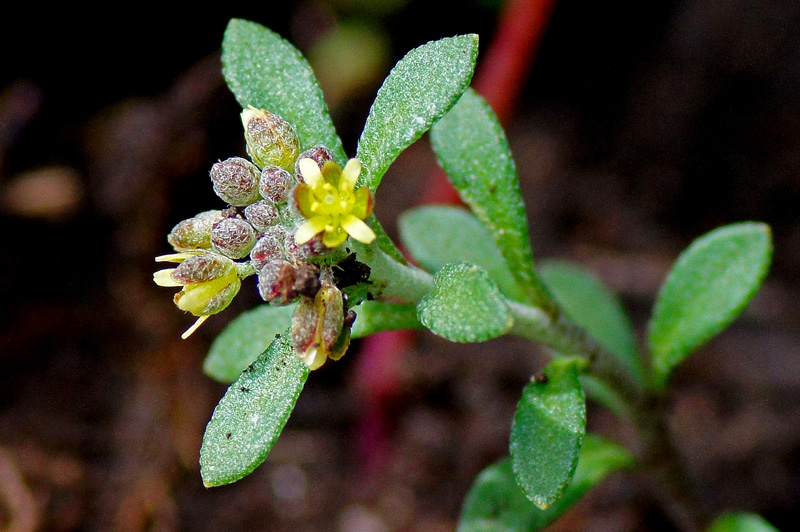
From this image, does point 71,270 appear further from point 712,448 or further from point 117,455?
point 712,448

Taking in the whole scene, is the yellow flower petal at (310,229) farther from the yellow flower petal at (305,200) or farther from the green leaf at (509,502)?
the green leaf at (509,502)

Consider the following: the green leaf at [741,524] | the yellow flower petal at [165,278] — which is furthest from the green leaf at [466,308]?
the green leaf at [741,524]

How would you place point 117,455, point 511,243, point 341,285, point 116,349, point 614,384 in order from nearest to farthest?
point 341,285 < point 511,243 < point 614,384 < point 117,455 < point 116,349

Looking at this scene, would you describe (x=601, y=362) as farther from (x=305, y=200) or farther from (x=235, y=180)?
(x=235, y=180)

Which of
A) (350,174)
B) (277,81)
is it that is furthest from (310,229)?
(277,81)

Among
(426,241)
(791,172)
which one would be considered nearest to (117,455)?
(426,241)

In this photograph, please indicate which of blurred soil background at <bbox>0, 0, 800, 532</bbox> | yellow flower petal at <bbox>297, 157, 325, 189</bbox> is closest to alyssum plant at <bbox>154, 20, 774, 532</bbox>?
yellow flower petal at <bbox>297, 157, 325, 189</bbox>
